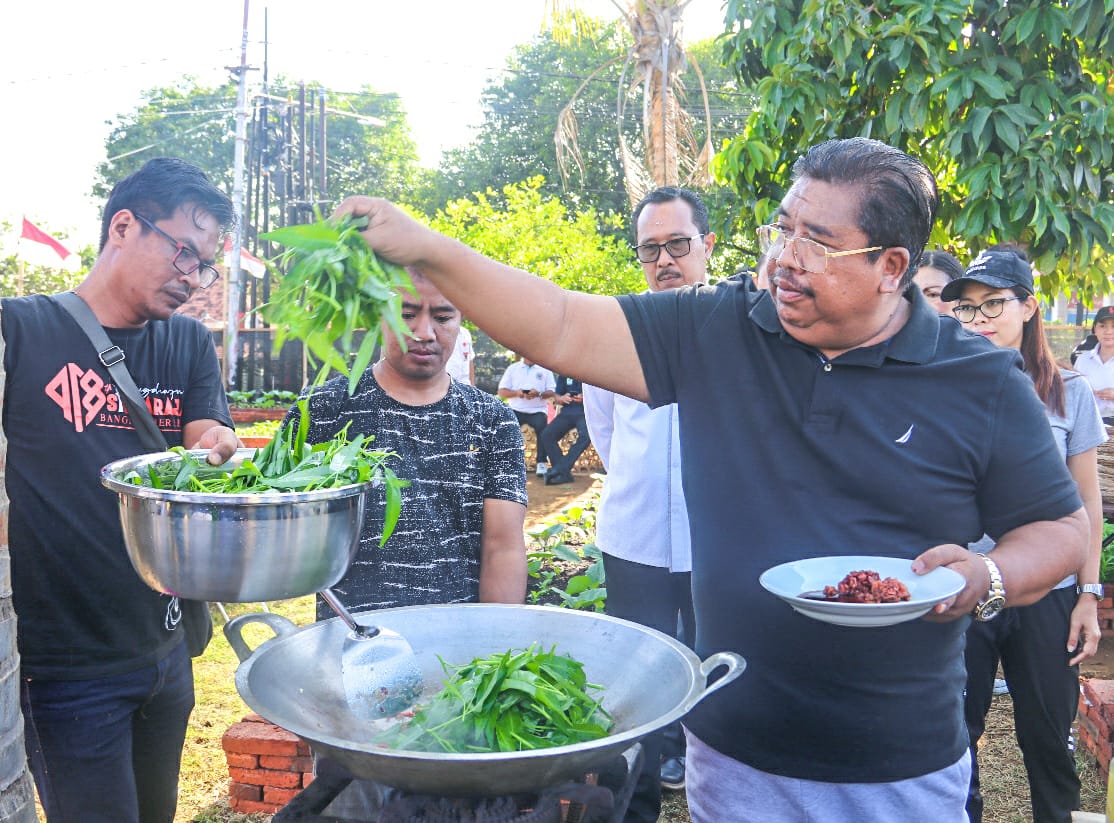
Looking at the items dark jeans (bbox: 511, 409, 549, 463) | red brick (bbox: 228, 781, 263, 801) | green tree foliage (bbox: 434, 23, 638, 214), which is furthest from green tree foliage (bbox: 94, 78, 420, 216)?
red brick (bbox: 228, 781, 263, 801)

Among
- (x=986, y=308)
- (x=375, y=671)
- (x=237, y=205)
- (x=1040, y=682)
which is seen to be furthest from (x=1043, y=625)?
(x=237, y=205)

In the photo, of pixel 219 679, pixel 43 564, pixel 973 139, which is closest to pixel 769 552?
pixel 43 564

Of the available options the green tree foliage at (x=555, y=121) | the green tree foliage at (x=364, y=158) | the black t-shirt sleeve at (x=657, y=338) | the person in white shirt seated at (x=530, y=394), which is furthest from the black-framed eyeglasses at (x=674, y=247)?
the green tree foliage at (x=364, y=158)

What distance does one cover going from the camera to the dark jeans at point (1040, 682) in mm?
3252

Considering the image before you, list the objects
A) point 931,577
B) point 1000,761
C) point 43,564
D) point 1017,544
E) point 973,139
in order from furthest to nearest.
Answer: point 973,139
point 1000,761
point 43,564
point 1017,544
point 931,577

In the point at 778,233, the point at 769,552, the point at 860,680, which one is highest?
the point at 778,233

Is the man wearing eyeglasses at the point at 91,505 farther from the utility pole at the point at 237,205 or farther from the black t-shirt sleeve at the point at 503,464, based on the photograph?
the utility pole at the point at 237,205

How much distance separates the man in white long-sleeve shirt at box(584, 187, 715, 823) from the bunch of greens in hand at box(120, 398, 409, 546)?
1.85 m

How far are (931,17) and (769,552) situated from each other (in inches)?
153

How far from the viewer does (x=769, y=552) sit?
6.53 ft

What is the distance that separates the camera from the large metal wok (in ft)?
4.52

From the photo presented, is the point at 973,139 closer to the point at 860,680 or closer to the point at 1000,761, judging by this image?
the point at 1000,761

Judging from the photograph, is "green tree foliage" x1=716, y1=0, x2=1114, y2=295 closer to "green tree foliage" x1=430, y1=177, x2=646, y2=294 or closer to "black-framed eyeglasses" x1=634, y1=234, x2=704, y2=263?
"black-framed eyeglasses" x1=634, y1=234, x2=704, y2=263

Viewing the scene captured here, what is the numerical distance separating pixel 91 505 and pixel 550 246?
1624cm
